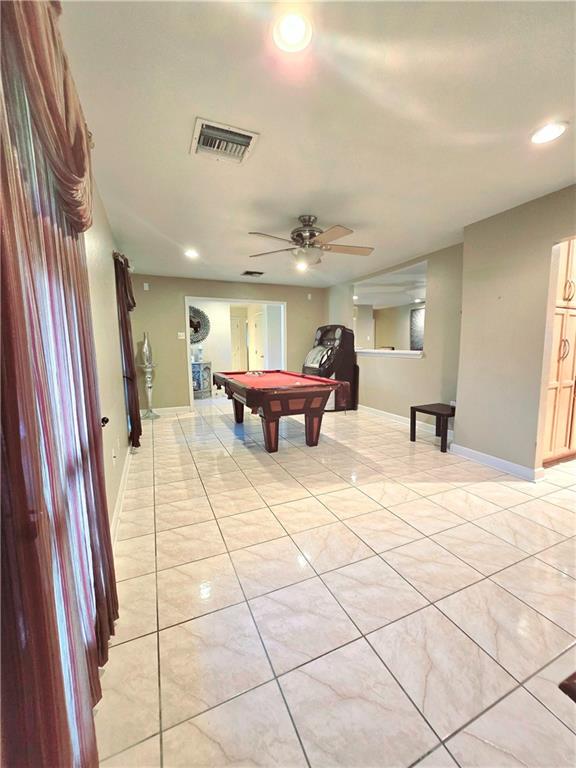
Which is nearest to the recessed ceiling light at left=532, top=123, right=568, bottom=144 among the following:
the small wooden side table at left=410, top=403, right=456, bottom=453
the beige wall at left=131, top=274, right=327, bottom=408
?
the small wooden side table at left=410, top=403, right=456, bottom=453

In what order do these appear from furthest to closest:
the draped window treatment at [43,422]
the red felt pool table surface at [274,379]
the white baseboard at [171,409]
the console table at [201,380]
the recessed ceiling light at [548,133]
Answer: the console table at [201,380], the white baseboard at [171,409], the red felt pool table surface at [274,379], the recessed ceiling light at [548,133], the draped window treatment at [43,422]

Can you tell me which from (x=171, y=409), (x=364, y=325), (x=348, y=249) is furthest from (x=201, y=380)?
(x=348, y=249)

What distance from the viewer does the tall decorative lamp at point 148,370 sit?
16.8ft

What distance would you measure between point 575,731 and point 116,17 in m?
2.96

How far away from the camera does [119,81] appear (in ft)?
4.66

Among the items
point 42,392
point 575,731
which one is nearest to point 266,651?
point 575,731

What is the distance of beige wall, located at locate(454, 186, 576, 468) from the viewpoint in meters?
2.63

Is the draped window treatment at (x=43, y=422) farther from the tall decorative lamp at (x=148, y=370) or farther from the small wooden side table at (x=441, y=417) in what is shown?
the tall decorative lamp at (x=148, y=370)

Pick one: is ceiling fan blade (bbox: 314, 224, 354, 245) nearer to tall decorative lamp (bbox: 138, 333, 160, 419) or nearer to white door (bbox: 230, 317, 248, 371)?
tall decorative lamp (bbox: 138, 333, 160, 419)

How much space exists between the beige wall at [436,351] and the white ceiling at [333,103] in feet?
4.12

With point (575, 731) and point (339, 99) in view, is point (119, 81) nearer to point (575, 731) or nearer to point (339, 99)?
point (339, 99)

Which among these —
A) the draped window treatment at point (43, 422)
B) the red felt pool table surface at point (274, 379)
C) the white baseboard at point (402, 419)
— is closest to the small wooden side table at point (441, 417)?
the white baseboard at point (402, 419)

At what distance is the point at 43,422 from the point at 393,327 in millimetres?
9304

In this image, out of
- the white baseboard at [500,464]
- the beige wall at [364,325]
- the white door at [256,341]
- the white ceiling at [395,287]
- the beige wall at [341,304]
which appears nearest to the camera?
the white baseboard at [500,464]
